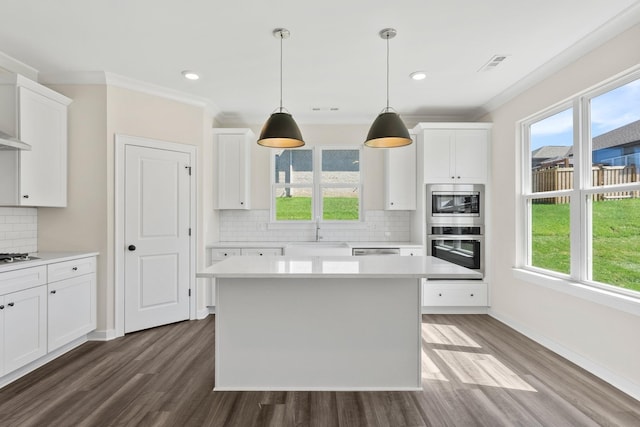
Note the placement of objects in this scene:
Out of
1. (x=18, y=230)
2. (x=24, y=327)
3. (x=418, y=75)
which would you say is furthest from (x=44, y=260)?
(x=418, y=75)

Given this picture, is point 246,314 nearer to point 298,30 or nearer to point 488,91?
point 298,30

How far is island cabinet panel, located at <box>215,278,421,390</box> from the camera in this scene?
2.57 meters

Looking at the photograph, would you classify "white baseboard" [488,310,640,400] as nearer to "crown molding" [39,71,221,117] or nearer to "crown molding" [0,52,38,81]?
"crown molding" [39,71,221,117]

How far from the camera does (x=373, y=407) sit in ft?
7.68

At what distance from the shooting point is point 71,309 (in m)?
3.24

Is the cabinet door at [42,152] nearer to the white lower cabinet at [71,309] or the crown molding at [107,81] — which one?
the crown molding at [107,81]

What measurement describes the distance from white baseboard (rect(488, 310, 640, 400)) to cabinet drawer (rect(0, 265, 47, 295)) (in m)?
4.54

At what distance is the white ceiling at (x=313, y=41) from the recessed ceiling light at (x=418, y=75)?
73 mm

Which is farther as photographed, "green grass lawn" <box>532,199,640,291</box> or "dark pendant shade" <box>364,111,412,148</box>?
"green grass lawn" <box>532,199,640,291</box>

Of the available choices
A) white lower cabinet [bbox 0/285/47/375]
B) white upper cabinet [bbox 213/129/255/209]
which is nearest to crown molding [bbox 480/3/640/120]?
white upper cabinet [bbox 213/129/255/209]

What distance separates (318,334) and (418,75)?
2714mm

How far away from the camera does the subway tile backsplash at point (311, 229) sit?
17.0 ft

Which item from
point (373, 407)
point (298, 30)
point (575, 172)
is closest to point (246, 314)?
point (373, 407)

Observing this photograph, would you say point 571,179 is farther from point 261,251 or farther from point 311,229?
point 261,251
